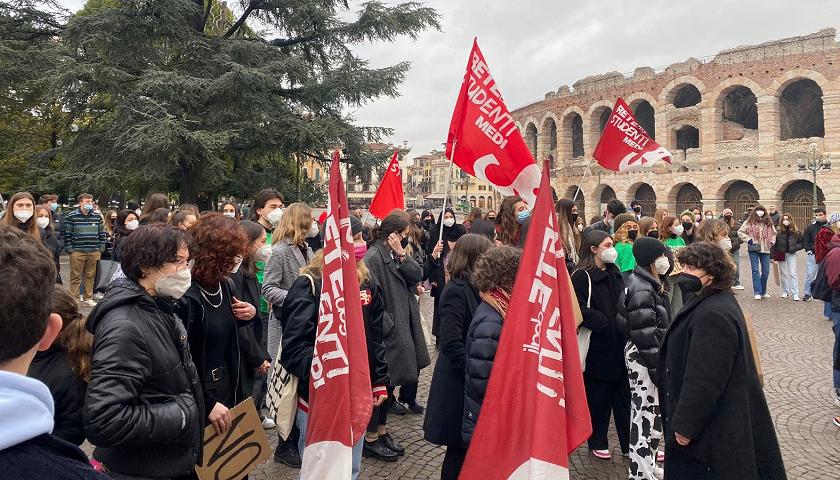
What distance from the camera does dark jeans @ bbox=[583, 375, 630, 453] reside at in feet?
13.9

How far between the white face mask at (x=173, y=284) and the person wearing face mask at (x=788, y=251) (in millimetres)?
12309

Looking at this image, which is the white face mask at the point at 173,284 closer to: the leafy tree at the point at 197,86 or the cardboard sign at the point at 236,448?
the cardboard sign at the point at 236,448

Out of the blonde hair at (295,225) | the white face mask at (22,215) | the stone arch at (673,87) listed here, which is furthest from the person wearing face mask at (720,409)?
the stone arch at (673,87)

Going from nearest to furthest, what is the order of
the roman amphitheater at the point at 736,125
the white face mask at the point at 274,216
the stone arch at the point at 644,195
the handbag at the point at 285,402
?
the handbag at the point at 285,402
the white face mask at the point at 274,216
the roman amphitheater at the point at 736,125
the stone arch at the point at 644,195

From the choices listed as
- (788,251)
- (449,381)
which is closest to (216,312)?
(449,381)

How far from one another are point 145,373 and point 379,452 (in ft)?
8.47

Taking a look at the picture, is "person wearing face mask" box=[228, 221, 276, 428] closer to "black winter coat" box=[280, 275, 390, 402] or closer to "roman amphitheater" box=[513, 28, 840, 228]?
"black winter coat" box=[280, 275, 390, 402]

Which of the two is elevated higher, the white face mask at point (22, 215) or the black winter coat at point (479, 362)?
the white face mask at point (22, 215)

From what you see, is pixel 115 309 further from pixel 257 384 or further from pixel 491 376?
pixel 257 384

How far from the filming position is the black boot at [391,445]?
438 centimetres

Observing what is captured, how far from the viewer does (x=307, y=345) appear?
10.7 feet

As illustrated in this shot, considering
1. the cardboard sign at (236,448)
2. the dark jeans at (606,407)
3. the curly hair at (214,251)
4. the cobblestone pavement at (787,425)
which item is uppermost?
the curly hair at (214,251)

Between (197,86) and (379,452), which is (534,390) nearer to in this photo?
(379,452)

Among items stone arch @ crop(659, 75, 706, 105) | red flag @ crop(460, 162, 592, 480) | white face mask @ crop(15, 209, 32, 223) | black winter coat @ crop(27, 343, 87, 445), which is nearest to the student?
black winter coat @ crop(27, 343, 87, 445)
